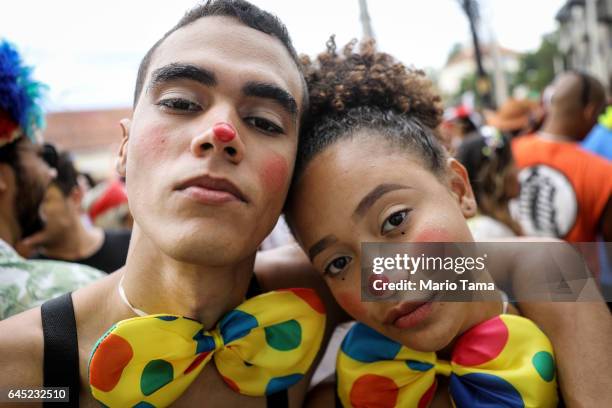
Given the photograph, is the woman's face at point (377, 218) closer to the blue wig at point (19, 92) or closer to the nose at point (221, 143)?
the nose at point (221, 143)

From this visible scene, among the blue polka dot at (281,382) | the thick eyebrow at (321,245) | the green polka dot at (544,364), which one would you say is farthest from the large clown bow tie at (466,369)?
the thick eyebrow at (321,245)

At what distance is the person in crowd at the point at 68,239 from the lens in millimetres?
3646

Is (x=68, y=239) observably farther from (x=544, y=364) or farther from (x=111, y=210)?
(x=544, y=364)

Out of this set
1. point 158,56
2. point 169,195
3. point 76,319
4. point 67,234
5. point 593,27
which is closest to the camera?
point 169,195

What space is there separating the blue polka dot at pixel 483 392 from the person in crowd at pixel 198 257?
470 millimetres

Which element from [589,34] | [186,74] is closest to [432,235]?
[186,74]

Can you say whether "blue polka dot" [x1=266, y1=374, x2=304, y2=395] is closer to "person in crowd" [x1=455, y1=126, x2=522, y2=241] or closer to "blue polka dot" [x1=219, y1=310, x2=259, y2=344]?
"blue polka dot" [x1=219, y1=310, x2=259, y2=344]

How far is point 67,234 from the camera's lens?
372 cm

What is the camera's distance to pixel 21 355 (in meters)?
1.42

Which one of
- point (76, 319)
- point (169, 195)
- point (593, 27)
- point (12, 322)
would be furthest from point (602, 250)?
point (593, 27)

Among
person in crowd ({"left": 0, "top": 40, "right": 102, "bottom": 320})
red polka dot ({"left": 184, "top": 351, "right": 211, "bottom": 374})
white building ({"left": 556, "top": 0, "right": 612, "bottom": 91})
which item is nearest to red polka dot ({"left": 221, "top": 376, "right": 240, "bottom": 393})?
red polka dot ({"left": 184, "top": 351, "right": 211, "bottom": 374})

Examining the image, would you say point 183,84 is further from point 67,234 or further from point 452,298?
point 67,234

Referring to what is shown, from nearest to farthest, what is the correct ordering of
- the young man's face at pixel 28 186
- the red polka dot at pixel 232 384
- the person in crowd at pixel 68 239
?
the red polka dot at pixel 232 384 < the young man's face at pixel 28 186 < the person in crowd at pixel 68 239

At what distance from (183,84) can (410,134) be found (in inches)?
29.7
